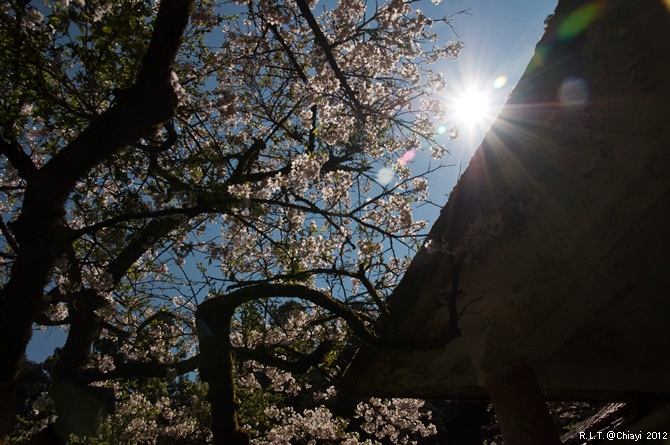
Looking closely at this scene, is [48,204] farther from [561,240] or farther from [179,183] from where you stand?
[561,240]

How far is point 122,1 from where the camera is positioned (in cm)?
402

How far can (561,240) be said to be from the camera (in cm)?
239

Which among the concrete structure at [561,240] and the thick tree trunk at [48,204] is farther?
the thick tree trunk at [48,204]

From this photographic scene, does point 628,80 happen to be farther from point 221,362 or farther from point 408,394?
point 221,362

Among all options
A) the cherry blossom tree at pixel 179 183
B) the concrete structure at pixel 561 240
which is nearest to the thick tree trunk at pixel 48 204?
the cherry blossom tree at pixel 179 183

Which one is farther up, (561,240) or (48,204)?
(48,204)

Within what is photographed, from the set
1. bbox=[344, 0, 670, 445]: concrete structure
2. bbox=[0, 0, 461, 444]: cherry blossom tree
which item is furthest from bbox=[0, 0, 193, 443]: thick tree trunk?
bbox=[344, 0, 670, 445]: concrete structure

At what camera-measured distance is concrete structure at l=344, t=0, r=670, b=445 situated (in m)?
2.03

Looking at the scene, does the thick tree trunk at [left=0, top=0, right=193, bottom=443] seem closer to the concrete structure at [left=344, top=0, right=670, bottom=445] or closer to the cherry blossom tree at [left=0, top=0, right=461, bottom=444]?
the cherry blossom tree at [left=0, top=0, right=461, bottom=444]

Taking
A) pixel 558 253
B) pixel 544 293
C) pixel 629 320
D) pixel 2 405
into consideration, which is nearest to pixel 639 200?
pixel 558 253

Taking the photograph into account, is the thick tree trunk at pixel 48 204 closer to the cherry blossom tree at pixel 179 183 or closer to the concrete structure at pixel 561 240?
the cherry blossom tree at pixel 179 183

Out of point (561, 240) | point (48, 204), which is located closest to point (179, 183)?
point (48, 204)

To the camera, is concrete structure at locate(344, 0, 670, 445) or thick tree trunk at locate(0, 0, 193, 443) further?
thick tree trunk at locate(0, 0, 193, 443)

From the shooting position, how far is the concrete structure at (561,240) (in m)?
2.03
